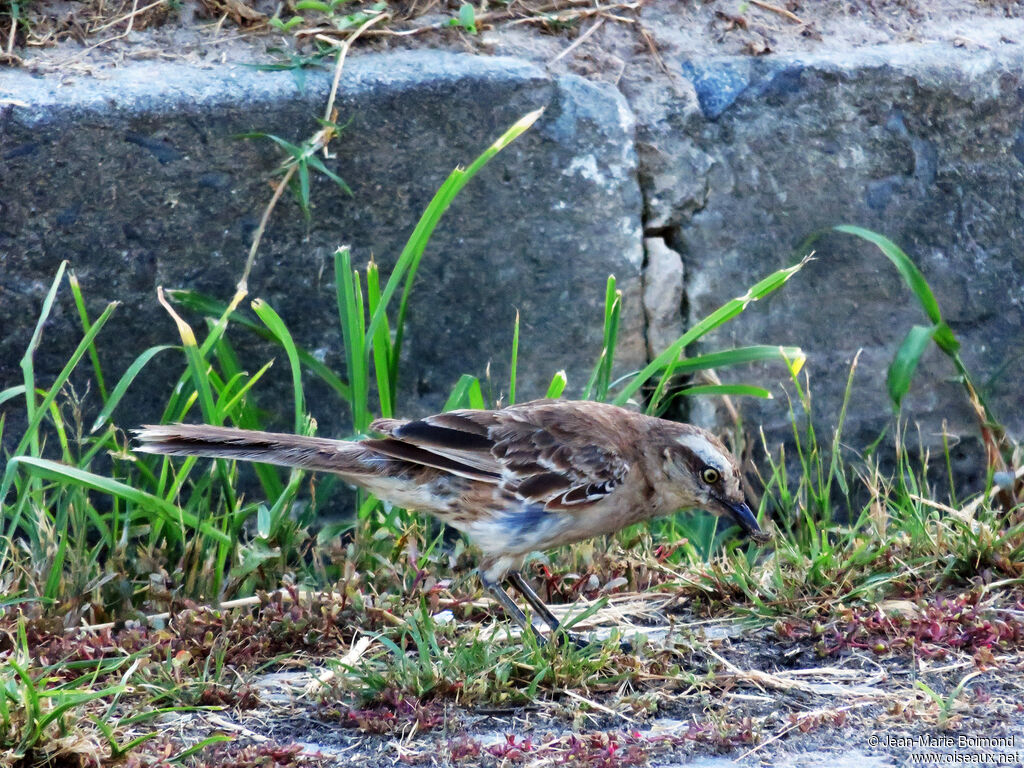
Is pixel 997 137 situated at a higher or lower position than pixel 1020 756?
higher

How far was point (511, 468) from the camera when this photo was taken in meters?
4.41

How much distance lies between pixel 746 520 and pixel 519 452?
0.94 m

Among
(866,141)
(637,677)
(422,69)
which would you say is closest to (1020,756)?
(637,677)

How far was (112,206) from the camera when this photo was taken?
5.04 metres

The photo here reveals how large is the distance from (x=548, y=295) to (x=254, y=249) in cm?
136

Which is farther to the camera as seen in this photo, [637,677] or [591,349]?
[591,349]

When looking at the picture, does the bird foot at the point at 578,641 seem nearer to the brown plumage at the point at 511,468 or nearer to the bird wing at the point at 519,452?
the brown plumage at the point at 511,468

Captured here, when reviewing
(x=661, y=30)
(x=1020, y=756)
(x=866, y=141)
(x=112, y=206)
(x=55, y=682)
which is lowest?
(x=55, y=682)

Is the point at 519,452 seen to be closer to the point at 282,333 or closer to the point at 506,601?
the point at 506,601

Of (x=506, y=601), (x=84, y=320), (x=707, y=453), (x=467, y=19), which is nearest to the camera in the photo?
(x=506, y=601)

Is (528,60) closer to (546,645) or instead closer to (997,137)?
(997,137)

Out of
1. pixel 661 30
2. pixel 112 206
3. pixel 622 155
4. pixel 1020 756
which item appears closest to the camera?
pixel 1020 756

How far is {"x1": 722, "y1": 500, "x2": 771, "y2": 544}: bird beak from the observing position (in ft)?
14.9

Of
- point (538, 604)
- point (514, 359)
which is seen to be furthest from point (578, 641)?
point (514, 359)
